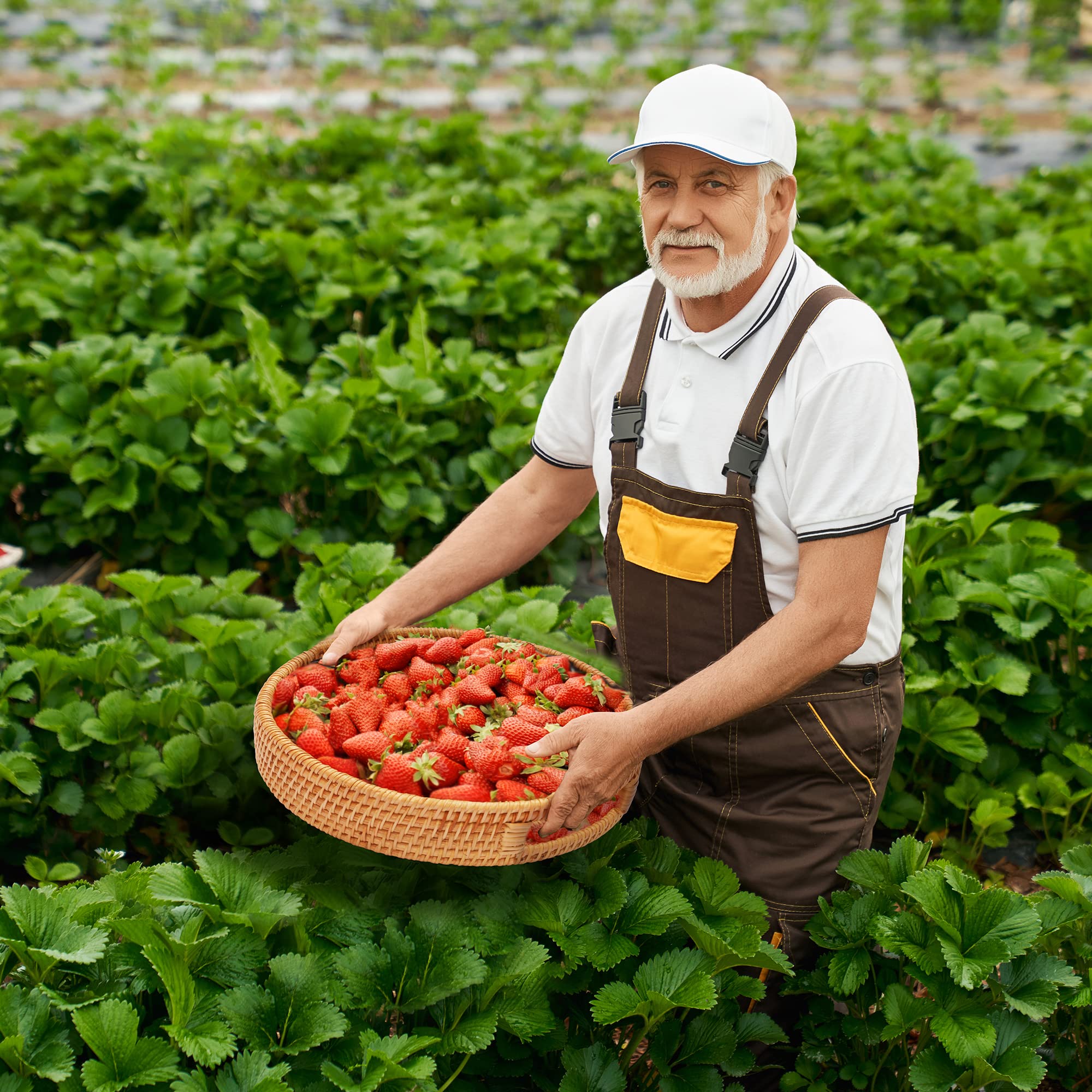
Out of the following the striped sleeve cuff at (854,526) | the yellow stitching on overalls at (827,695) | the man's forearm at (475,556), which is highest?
the striped sleeve cuff at (854,526)

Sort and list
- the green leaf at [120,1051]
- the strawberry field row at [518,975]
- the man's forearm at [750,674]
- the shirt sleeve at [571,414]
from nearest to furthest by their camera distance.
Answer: the green leaf at [120,1051] → the strawberry field row at [518,975] → the man's forearm at [750,674] → the shirt sleeve at [571,414]

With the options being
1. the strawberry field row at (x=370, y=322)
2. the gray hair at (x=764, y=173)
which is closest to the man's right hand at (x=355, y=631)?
the gray hair at (x=764, y=173)

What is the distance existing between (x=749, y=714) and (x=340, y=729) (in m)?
0.80

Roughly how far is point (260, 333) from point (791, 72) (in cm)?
1525

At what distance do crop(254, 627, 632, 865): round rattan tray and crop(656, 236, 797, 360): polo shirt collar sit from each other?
36.5 inches

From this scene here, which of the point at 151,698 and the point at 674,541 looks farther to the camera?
the point at 151,698

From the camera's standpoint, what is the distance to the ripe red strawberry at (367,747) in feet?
6.94

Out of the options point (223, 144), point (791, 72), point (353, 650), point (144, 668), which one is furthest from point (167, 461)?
point (791, 72)

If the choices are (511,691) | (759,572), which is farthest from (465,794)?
(759,572)

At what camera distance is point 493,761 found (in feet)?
6.88

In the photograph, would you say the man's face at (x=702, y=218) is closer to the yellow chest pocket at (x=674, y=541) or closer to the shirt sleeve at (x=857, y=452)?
the shirt sleeve at (x=857, y=452)

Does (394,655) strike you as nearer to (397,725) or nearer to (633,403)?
(397,725)

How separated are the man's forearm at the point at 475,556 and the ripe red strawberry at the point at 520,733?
0.50 meters

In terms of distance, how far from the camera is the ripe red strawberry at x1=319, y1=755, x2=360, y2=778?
2082 mm
